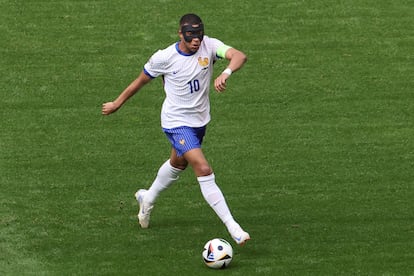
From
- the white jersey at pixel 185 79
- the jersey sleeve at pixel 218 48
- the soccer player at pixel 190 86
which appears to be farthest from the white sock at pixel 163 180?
the jersey sleeve at pixel 218 48

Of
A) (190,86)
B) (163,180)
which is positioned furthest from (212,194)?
(190,86)

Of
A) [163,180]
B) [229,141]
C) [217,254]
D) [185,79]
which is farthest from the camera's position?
[229,141]

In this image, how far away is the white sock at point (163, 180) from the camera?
13.0 metres

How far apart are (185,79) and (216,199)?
1.32 meters

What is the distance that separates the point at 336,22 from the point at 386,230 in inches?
245

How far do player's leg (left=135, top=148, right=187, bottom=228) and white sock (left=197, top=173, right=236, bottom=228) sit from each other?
2.40 feet

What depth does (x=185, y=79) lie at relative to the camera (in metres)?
12.5

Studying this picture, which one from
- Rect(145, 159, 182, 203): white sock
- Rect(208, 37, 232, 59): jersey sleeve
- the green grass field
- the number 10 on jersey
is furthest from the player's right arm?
the green grass field

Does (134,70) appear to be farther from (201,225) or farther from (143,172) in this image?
(201,225)

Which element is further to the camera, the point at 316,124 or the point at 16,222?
the point at 316,124

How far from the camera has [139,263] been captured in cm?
1202

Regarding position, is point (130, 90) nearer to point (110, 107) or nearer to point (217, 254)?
point (110, 107)

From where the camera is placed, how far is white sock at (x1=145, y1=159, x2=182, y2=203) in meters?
13.0

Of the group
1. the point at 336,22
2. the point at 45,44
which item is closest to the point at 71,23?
the point at 45,44
